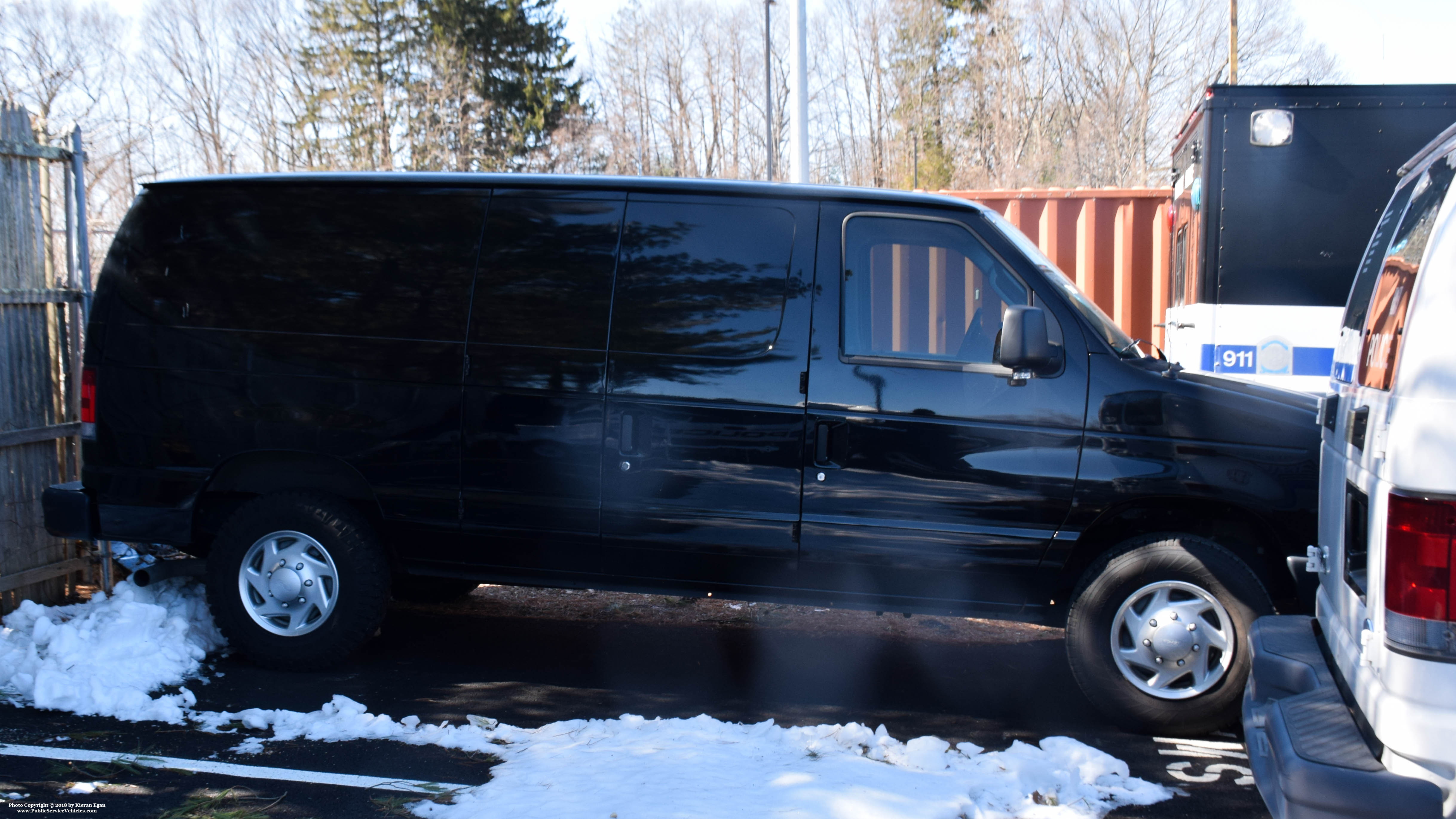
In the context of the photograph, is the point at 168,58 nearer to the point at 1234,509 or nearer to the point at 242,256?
the point at 242,256

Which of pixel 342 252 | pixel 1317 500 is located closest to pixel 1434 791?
pixel 1317 500

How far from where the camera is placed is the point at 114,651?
4.66m

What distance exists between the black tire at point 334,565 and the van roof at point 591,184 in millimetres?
1496

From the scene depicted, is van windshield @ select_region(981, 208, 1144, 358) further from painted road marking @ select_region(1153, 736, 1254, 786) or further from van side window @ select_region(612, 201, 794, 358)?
painted road marking @ select_region(1153, 736, 1254, 786)

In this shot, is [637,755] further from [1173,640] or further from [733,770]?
[1173,640]

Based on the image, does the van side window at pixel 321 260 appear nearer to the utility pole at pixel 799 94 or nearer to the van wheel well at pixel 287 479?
the van wheel well at pixel 287 479

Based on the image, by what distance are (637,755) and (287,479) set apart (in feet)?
7.25

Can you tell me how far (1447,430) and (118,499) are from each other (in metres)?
5.21

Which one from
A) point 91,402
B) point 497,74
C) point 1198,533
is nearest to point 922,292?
point 1198,533

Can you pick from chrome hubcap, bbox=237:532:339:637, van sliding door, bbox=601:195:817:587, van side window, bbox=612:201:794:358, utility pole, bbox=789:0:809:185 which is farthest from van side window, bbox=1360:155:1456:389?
utility pole, bbox=789:0:809:185

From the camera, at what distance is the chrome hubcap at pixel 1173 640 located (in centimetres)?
405

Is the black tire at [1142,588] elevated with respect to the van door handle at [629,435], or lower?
lower

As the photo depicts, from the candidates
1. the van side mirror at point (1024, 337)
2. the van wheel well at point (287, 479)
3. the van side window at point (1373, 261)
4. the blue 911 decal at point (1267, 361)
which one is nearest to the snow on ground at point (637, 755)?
the van wheel well at point (287, 479)

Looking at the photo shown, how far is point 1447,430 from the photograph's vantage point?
231 centimetres
